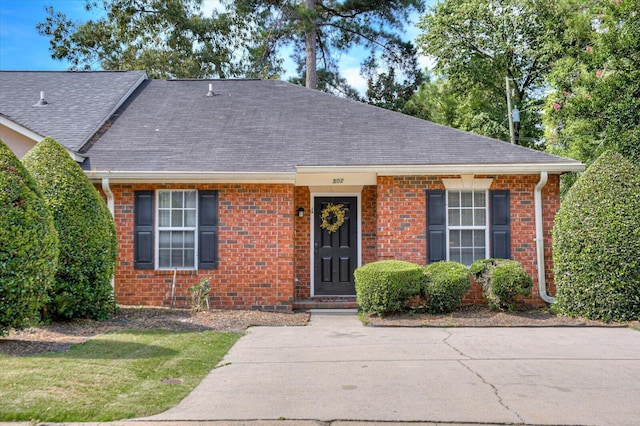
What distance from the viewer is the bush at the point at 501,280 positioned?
9.44 metres

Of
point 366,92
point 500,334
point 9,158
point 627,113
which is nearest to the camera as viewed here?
point 9,158

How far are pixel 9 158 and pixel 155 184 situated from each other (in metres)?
3.73

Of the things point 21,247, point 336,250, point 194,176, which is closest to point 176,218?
point 194,176

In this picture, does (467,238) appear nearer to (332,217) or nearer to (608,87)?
(332,217)

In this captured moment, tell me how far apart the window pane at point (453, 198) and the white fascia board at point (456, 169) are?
451 millimetres

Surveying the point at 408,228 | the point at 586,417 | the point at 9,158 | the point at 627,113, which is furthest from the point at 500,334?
the point at 627,113

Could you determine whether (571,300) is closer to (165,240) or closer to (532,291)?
(532,291)

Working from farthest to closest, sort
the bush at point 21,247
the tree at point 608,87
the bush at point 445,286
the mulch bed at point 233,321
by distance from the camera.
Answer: the tree at point 608,87
the bush at point 445,286
the mulch bed at point 233,321
the bush at point 21,247

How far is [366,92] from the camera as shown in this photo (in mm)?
25578

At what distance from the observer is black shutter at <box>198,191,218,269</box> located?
1048 centimetres

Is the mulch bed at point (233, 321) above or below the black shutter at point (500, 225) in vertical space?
below

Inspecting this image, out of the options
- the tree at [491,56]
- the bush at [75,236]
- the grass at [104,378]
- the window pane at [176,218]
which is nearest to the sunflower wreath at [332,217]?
the window pane at [176,218]

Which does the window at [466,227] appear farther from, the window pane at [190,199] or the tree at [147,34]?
the tree at [147,34]

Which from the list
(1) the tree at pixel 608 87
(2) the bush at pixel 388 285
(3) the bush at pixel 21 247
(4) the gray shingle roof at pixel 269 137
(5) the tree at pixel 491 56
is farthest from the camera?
(5) the tree at pixel 491 56
